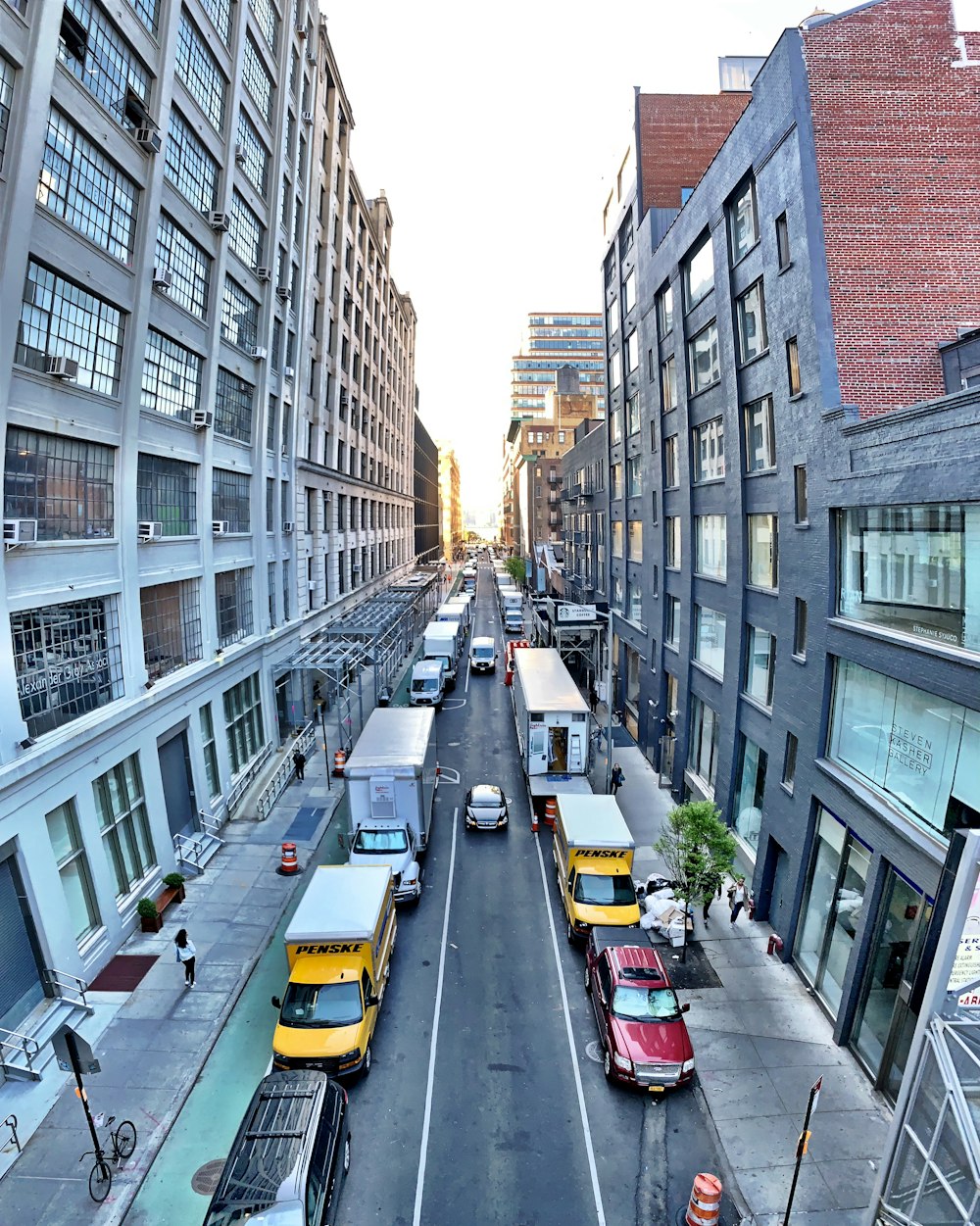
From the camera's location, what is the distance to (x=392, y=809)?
768 inches

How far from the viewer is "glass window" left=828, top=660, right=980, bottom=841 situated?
10.7 meters

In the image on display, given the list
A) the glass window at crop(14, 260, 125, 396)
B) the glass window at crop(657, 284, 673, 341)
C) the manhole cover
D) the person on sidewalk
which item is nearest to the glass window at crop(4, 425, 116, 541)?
the glass window at crop(14, 260, 125, 396)

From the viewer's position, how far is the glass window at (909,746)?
1067cm

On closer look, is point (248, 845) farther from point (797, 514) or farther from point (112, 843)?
point (797, 514)

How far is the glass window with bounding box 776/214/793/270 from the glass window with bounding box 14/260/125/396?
16.7m

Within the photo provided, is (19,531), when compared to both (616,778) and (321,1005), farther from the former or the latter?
(616,778)

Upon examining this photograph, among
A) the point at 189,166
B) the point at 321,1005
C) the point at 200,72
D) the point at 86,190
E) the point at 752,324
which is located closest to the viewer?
the point at 321,1005

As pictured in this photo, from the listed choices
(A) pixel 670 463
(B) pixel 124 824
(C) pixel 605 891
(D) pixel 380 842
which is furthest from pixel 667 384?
(B) pixel 124 824

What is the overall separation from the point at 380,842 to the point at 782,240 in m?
18.8

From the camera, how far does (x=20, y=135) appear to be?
12.7 metres

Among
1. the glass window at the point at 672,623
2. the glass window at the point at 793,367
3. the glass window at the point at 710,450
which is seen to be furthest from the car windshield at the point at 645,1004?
the glass window at the point at 672,623

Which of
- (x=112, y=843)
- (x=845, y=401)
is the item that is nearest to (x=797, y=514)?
(x=845, y=401)

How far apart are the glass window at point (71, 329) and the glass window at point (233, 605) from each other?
952 cm

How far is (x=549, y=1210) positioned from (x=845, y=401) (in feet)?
52.4
